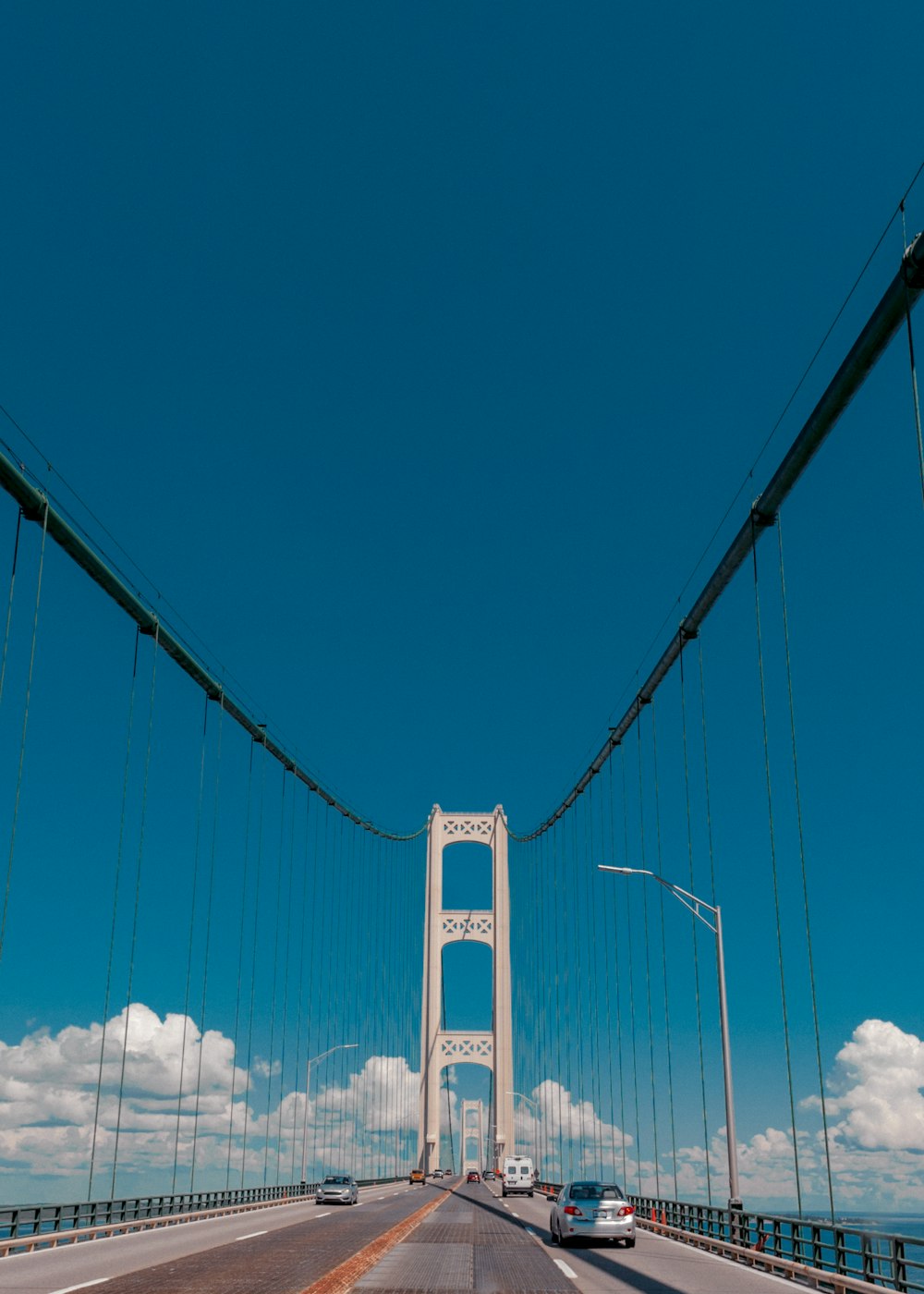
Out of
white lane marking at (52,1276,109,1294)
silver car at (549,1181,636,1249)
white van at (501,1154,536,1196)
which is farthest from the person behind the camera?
white van at (501,1154,536,1196)

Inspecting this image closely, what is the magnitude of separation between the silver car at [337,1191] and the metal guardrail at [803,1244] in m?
17.0

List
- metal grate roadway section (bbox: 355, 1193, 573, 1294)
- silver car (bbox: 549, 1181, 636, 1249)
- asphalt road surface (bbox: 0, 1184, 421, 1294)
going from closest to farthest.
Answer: asphalt road surface (bbox: 0, 1184, 421, 1294)
metal grate roadway section (bbox: 355, 1193, 573, 1294)
silver car (bbox: 549, 1181, 636, 1249)

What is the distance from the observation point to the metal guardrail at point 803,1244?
15.8 metres

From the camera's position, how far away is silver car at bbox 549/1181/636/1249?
25.3 meters

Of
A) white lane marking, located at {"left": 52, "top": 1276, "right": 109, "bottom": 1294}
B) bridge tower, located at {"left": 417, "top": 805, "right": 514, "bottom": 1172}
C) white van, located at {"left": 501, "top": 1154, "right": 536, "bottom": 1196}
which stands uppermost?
bridge tower, located at {"left": 417, "top": 805, "right": 514, "bottom": 1172}

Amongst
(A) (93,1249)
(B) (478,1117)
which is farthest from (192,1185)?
(B) (478,1117)

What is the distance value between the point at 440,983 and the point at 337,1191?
153 feet

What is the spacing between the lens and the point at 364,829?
8362cm

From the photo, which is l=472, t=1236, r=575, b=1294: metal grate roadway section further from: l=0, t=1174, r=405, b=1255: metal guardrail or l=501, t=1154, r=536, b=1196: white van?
l=501, t=1154, r=536, b=1196: white van

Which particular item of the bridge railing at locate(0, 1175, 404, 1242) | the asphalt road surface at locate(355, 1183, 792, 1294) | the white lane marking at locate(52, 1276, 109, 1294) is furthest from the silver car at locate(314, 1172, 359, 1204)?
the white lane marking at locate(52, 1276, 109, 1294)

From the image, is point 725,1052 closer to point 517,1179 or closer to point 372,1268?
point 372,1268

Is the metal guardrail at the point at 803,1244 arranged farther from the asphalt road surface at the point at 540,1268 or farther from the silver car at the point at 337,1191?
the silver car at the point at 337,1191

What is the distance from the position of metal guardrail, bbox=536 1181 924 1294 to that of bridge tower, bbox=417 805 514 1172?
183ft

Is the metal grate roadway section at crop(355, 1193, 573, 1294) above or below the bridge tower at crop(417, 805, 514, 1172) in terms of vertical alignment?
below
